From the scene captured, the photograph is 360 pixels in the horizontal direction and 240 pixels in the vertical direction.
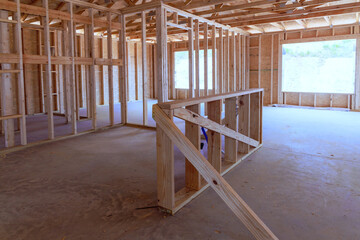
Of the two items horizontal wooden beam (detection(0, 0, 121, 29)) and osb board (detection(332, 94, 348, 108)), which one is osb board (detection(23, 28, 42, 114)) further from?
osb board (detection(332, 94, 348, 108))

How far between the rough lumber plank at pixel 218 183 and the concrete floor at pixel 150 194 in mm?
257

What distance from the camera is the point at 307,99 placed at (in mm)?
11070

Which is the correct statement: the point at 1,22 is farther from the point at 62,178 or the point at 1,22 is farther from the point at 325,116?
the point at 325,116

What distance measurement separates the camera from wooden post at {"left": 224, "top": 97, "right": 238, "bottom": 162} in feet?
13.4

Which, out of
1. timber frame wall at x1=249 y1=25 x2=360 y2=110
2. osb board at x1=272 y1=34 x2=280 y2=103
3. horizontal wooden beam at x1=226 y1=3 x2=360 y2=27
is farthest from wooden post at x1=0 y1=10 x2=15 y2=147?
osb board at x1=272 y1=34 x2=280 y2=103

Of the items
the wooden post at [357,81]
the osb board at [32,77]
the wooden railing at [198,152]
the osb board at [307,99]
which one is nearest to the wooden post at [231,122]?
the wooden railing at [198,152]

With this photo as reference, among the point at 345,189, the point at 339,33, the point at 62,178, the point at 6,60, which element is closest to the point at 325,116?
the point at 339,33

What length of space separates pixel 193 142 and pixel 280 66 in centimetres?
952

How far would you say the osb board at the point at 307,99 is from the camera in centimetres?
1098

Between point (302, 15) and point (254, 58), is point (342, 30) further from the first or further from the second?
point (254, 58)

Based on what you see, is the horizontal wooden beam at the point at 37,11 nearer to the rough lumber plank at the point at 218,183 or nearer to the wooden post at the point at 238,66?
the rough lumber plank at the point at 218,183

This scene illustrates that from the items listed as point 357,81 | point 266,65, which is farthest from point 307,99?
point 266,65

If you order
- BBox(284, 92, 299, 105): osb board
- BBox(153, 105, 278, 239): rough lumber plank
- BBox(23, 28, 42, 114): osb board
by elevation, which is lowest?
BBox(153, 105, 278, 239): rough lumber plank

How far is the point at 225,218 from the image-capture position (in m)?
2.60
